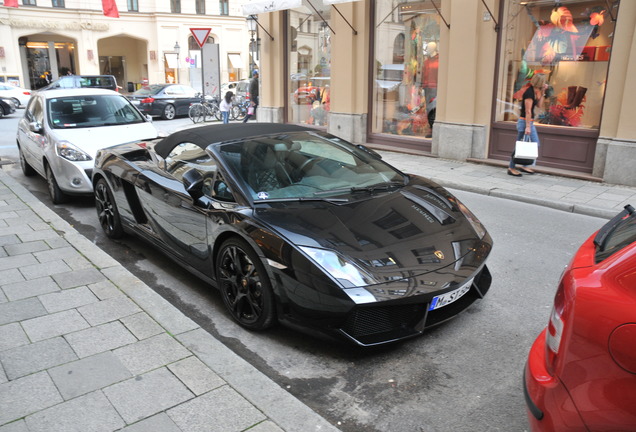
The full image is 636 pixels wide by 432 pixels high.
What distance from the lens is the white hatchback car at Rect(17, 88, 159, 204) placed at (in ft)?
24.1

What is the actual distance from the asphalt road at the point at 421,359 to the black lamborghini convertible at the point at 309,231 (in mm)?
243

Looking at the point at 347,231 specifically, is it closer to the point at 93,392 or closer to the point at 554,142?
the point at 93,392

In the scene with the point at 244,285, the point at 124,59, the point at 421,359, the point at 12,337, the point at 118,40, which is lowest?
the point at 421,359

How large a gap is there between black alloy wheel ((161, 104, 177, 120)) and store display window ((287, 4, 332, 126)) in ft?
30.3

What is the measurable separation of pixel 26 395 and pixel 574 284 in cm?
282

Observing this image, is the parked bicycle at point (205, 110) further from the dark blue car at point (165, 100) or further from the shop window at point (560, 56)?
the shop window at point (560, 56)

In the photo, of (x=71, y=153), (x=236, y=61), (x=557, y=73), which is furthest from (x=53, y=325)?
(x=236, y=61)

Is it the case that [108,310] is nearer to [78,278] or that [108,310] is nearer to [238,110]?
[78,278]

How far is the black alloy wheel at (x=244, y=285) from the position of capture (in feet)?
12.0

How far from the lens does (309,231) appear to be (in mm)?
3566

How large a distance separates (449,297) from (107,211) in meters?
4.19

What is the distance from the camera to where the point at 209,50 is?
1869cm

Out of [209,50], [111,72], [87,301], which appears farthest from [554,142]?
[111,72]

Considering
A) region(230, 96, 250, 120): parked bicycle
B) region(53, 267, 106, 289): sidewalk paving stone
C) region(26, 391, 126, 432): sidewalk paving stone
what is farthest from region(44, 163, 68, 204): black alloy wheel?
region(230, 96, 250, 120): parked bicycle
